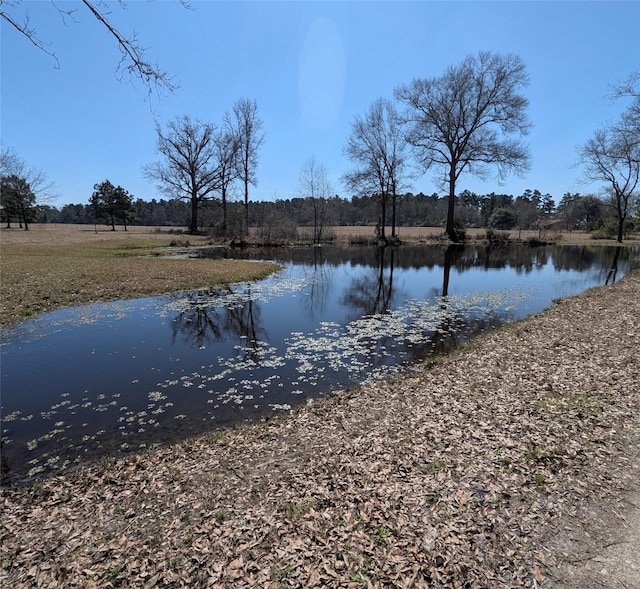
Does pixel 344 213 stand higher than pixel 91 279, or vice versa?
pixel 344 213

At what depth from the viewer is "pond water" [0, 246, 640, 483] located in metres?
5.60

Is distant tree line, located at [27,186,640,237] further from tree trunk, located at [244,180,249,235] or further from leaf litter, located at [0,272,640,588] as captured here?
leaf litter, located at [0,272,640,588]

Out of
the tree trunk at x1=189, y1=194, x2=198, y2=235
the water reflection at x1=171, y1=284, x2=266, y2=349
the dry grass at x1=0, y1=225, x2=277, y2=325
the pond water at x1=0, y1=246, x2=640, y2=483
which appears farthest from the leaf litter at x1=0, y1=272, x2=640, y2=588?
the tree trunk at x1=189, y1=194, x2=198, y2=235

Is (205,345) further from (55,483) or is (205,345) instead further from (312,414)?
(55,483)

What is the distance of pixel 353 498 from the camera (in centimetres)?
372

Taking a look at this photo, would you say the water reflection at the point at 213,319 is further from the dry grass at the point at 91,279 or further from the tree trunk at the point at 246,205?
the tree trunk at the point at 246,205

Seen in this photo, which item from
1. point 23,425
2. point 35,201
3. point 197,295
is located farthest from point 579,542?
point 35,201

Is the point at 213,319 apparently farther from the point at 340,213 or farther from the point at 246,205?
the point at 340,213

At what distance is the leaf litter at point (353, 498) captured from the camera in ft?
9.67

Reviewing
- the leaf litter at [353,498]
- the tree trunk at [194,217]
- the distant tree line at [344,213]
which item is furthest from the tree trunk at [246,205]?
the leaf litter at [353,498]

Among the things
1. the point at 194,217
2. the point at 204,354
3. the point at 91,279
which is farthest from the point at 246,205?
the point at 204,354

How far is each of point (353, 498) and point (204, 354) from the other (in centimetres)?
590

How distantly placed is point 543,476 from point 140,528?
13.3ft

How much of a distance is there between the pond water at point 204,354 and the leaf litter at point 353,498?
0.86 meters
